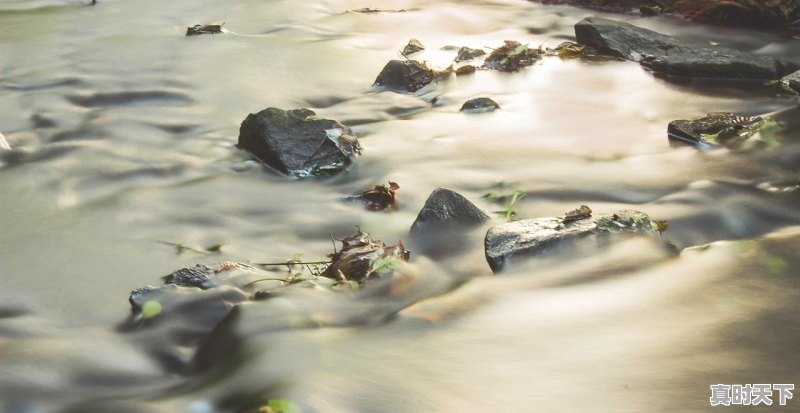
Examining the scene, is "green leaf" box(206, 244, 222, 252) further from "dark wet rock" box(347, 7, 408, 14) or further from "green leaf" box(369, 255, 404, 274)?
"dark wet rock" box(347, 7, 408, 14)

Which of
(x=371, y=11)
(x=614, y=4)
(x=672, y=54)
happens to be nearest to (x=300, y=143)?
(x=672, y=54)

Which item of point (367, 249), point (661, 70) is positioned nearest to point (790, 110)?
point (661, 70)

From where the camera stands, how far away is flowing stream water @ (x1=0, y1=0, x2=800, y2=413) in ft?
10.1

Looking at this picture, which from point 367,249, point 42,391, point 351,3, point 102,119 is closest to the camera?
point 42,391

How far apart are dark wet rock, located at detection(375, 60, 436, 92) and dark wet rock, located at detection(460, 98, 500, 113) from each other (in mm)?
671

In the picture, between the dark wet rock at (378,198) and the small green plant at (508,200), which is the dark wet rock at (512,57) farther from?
the dark wet rock at (378,198)

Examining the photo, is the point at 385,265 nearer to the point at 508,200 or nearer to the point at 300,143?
the point at 508,200

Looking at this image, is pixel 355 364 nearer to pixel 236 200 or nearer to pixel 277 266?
pixel 277 266

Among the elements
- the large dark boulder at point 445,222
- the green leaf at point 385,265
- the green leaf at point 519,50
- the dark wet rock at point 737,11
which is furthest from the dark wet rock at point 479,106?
the dark wet rock at point 737,11

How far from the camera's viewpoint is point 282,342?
329 centimetres

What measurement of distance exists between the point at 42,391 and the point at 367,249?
62.1 inches

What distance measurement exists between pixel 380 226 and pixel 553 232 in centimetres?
96

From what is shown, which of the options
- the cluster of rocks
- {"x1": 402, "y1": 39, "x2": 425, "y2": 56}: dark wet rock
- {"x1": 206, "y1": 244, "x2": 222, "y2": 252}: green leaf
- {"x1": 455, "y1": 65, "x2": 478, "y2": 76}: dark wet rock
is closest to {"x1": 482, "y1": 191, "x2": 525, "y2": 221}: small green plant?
the cluster of rocks

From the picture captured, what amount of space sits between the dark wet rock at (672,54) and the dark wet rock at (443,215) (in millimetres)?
3484
